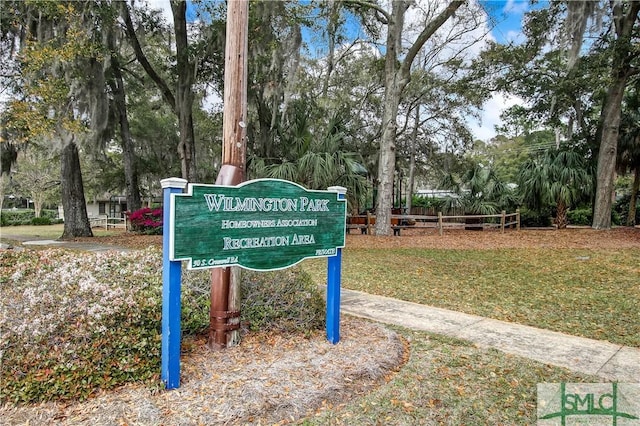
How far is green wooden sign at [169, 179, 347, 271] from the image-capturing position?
2566 mm

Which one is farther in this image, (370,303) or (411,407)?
(370,303)

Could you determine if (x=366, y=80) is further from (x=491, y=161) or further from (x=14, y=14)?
(x=491, y=161)

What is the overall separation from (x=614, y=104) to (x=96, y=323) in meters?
15.6

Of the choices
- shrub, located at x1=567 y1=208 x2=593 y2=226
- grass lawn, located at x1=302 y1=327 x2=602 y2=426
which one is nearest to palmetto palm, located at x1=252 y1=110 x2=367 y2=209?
grass lawn, located at x1=302 y1=327 x2=602 y2=426

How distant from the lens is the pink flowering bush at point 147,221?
14203 mm

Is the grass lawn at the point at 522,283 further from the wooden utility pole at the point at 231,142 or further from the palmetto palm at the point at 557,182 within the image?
the palmetto palm at the point at 557,182

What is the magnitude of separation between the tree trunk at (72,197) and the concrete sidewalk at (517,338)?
11452 mm

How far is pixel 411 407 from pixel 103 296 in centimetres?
221

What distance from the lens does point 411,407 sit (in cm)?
253

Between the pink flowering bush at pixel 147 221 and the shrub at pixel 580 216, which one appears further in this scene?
the shrub at pixel 580 216

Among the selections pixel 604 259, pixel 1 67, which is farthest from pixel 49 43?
pixel 604 259

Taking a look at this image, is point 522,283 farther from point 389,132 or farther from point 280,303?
point 389,132

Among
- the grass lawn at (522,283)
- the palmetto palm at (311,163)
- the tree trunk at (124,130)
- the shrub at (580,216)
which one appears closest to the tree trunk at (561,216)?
the shrub at (580,216)

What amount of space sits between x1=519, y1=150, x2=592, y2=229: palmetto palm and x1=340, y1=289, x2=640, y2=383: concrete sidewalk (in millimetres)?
11818
